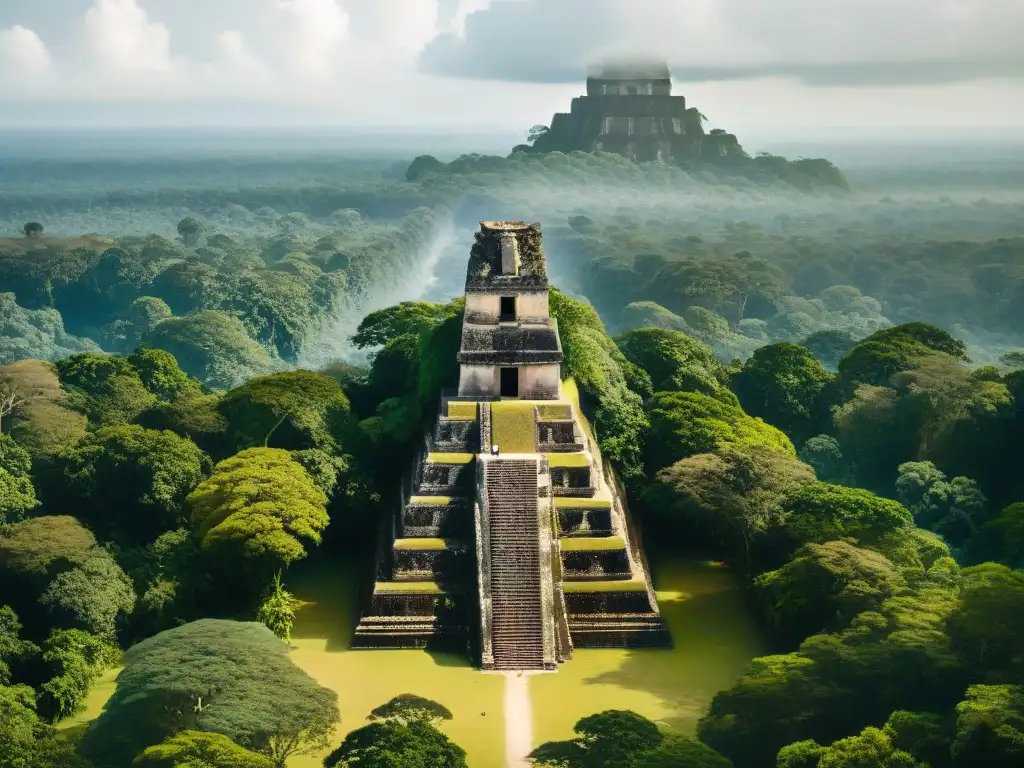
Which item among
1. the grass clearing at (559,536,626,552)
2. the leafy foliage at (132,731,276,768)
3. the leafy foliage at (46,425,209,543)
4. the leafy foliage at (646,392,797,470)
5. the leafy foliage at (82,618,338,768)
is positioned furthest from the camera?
the leafy foliage at (646,392,797,470)

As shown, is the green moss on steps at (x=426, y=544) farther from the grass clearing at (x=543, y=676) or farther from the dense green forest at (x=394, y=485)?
the dense green forest at (x=394, y=485)

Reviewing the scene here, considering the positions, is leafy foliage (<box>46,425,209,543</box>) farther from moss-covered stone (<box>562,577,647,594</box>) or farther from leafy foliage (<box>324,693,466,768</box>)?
leafy foliage (<box>324,693,466,768</box>)

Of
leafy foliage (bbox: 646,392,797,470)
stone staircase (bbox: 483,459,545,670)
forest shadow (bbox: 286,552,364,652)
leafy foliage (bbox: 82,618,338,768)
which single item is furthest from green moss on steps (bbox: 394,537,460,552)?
leafy foliage (bbox: 646,392,797,470)


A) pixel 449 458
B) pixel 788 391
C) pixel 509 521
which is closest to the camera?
pixel 509 521

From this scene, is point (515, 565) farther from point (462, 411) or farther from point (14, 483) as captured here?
point (14, 483)

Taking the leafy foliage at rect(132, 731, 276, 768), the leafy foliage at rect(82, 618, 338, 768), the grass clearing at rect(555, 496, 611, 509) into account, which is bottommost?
the leafy foliage at rect(132, 731, 276, 768)

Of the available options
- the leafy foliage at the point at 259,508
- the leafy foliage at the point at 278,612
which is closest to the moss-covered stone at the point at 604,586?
the leafy foliage at the point at 259,508

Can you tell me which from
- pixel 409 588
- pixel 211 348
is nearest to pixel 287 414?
pixel 409 588
